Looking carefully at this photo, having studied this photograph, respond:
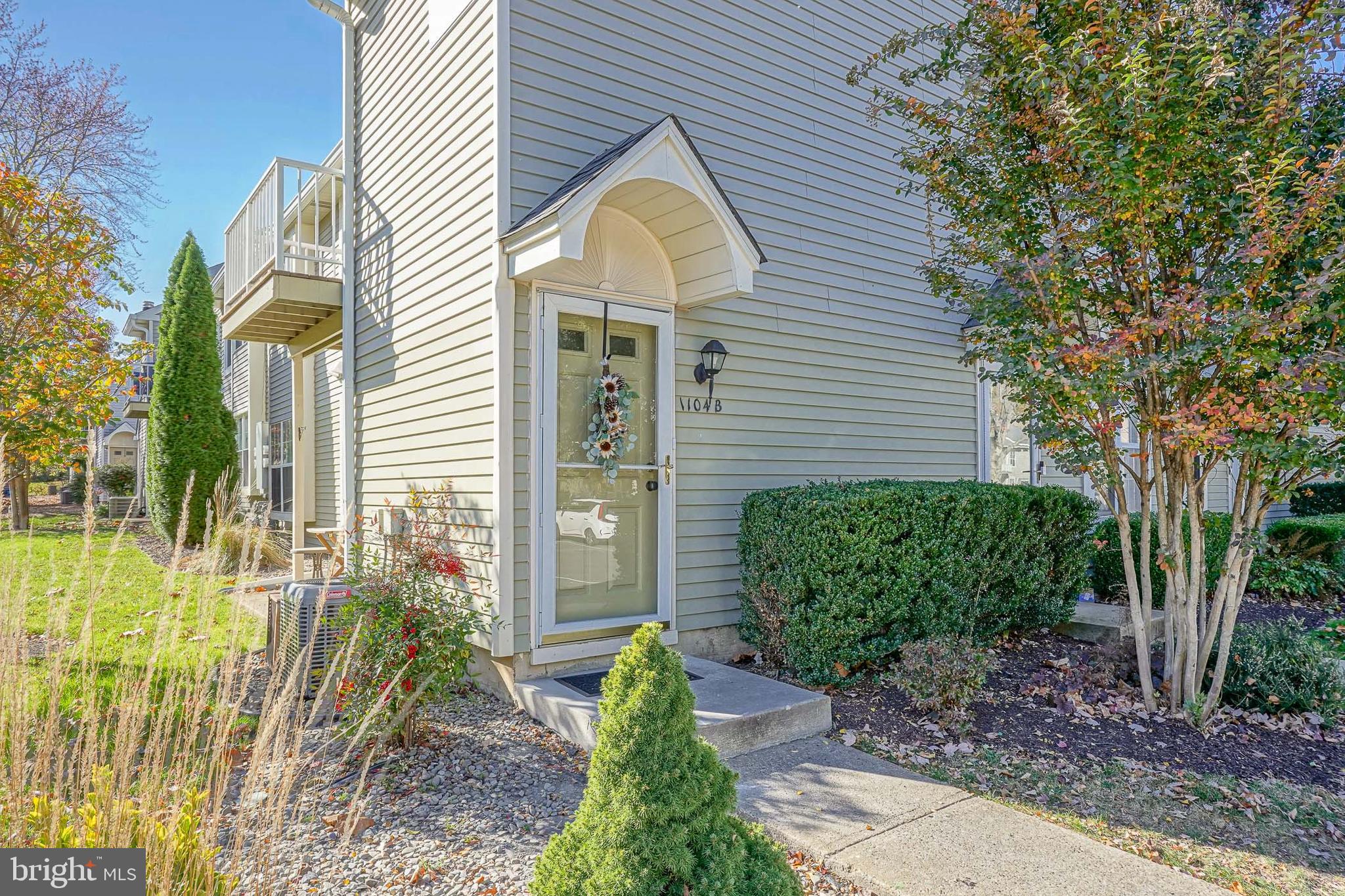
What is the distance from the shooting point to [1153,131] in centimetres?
365

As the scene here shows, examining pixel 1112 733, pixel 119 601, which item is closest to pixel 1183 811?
pixel 1112 733

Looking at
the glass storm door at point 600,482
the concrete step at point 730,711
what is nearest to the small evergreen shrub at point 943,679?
the concrete step at point 730,711

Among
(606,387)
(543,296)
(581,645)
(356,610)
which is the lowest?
(581,645)

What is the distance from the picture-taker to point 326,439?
10.2 m

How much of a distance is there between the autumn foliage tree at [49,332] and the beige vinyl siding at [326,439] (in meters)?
3.48

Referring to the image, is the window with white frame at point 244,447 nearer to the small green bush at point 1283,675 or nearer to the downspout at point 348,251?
the downspout at point 348,251

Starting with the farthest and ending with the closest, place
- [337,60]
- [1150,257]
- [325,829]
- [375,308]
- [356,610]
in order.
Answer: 1. [337,60]
2. [375,308]
3. [1150,257]
4. [356,610]
5. [325,829]

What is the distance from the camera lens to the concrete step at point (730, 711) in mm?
3652

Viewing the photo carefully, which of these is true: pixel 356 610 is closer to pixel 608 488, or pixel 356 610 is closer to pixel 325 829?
pixel 325 829

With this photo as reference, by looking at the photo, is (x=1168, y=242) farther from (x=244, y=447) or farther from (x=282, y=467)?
(x=244, y=447)

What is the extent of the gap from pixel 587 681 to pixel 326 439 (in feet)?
24.2

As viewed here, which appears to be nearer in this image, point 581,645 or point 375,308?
point 581,645

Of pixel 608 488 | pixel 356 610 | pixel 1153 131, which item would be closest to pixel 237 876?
pixel 356 610

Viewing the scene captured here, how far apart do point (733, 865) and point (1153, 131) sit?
12.7 feet
